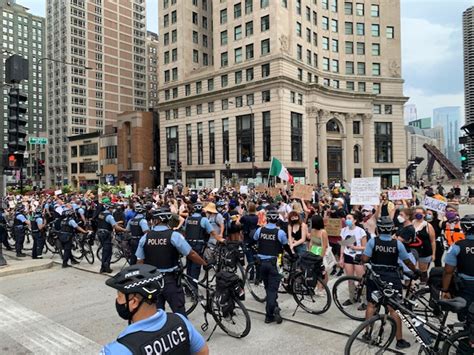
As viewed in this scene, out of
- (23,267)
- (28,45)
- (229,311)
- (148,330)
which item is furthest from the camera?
(28,45)

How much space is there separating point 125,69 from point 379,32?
78.2m

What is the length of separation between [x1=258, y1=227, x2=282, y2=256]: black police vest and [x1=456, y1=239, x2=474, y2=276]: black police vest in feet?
9.59

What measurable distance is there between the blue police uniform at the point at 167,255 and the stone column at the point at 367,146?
56.6 meters

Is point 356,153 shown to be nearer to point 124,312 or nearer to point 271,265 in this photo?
point 271,265

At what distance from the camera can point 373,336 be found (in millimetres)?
5109

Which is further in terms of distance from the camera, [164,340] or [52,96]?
[52,96]

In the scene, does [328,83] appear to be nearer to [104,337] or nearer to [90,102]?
[104,337]

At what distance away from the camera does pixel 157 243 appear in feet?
19.4

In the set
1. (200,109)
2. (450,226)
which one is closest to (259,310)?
(450,226)

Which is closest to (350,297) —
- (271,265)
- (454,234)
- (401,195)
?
(271,265)

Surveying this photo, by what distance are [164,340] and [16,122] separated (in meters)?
12.0

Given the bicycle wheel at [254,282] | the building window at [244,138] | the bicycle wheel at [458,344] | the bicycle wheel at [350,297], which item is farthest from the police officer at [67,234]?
the building window at [244,138]

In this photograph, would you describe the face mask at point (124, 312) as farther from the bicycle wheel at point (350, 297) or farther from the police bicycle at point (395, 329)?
the bicycle wheel at point (350, 297)

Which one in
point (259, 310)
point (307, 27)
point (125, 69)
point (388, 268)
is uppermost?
point (125, 69)
